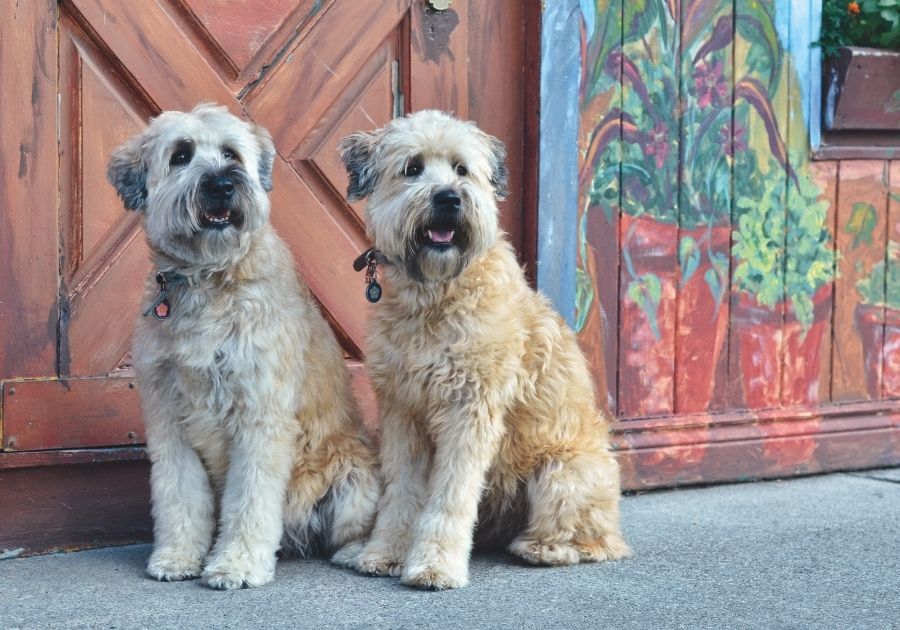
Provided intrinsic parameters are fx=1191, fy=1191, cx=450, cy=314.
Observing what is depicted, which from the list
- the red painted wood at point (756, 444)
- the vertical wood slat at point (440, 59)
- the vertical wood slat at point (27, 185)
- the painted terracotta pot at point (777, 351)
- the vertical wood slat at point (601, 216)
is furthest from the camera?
the painted terracotta pot at point (777, 351)

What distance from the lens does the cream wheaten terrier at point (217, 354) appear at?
4109 millimetres

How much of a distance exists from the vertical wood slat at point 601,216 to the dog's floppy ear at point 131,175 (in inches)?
85.6

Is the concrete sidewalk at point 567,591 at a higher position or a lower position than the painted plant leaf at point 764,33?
lower

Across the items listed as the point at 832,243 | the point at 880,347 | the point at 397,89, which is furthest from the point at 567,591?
the point at 880,347

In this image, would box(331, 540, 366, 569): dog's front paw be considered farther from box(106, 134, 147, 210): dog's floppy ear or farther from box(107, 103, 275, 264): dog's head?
box(106, 134, 147, 210): dog's floppy ear

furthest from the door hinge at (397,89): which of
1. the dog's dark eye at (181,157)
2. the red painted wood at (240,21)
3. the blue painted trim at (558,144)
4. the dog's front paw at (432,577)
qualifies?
the dog's front paw at (432,577)

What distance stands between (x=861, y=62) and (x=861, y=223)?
2.78 ft

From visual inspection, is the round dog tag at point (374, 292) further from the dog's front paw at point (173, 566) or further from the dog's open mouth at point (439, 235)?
the dog's front paw at point (173, 566)

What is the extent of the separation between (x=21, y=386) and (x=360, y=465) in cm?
136

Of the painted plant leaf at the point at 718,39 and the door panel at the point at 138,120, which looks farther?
the painted plant leaf at the point at 718,39

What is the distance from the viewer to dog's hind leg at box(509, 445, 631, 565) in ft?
14.5

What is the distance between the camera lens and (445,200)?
408 centimetres

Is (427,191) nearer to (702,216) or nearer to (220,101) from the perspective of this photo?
(220,101)

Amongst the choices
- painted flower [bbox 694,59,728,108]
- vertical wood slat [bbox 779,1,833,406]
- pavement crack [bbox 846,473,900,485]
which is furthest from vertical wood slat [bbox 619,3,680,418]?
pavement crack [bbox 846,473,900,485]
